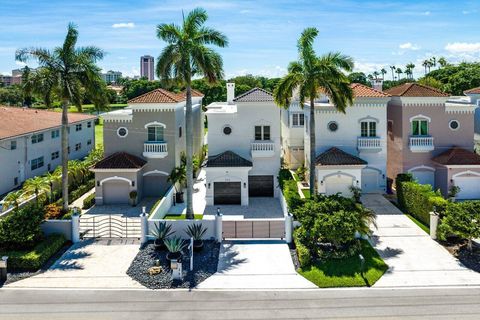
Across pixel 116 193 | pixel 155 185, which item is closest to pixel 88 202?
pixel 116 193

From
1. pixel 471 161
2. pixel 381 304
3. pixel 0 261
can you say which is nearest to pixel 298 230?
pixel 381 304

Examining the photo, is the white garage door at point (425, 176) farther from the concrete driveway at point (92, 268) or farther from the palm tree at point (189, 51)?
the concrete driveway at point (92, 268)

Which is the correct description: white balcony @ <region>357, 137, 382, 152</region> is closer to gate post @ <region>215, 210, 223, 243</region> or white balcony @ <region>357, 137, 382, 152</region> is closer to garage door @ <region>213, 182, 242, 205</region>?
garage door @ <region>213, 182, 242, 205</region>

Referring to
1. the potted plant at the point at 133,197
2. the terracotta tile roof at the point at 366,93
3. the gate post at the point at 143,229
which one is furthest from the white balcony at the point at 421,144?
the potted plant at the point at 133,197

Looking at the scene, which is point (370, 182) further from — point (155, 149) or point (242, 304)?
point (242, 304)

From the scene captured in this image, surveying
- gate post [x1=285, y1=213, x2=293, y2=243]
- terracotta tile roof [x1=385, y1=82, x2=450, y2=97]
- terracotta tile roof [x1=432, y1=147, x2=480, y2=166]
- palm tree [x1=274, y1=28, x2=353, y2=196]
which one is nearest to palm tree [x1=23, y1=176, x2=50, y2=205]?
gate post [x1=285, y1=213, x2=293, y2=243]
